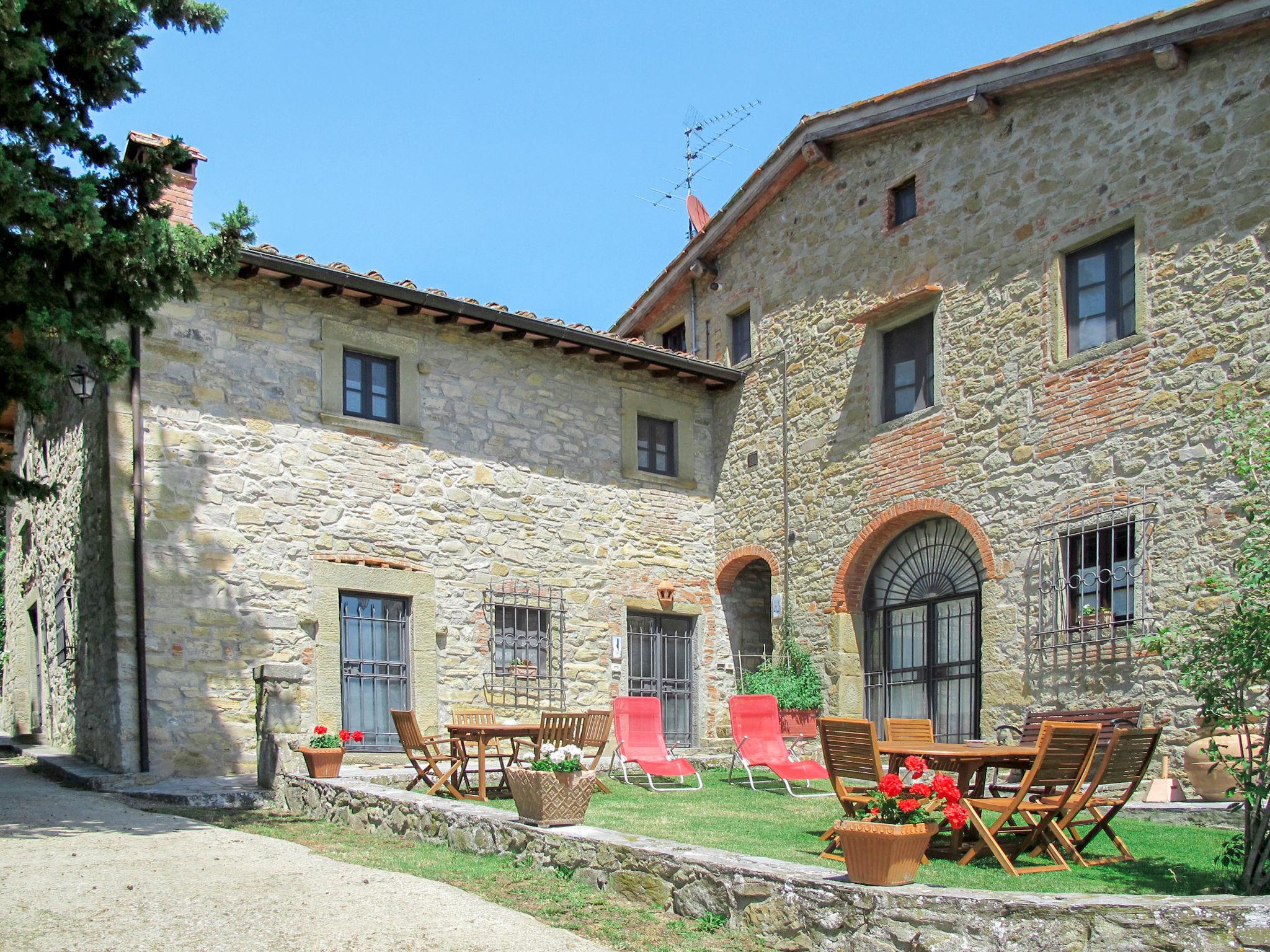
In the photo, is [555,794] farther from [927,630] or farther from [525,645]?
[927,630]

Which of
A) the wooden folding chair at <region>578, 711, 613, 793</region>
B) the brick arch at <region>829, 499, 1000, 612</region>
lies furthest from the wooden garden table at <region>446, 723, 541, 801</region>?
the brick arch at <region>829, 499, 1000, 612</region>

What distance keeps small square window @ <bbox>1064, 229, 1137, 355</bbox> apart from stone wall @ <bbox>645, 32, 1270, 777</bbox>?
16cm

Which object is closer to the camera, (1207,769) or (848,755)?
(848,755)

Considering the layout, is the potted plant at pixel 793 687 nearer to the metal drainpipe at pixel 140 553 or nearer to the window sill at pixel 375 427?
the window sill at pixel 375 427

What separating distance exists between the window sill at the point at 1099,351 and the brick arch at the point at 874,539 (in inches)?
63.7

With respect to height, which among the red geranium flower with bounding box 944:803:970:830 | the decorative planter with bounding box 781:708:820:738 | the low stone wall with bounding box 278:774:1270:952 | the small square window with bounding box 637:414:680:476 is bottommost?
the decorative planter with bounding box 781:708:820:738

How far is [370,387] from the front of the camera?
11.9 m

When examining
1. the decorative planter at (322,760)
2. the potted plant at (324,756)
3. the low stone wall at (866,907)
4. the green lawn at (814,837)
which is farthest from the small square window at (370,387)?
the low stone wall at (866,907)

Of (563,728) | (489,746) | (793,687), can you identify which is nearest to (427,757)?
(563,728)

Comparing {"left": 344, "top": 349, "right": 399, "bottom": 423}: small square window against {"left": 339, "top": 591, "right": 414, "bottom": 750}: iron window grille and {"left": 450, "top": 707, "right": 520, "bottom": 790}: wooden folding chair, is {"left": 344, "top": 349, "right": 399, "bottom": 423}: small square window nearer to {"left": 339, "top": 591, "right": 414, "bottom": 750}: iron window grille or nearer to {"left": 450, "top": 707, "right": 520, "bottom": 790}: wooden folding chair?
{"left": 339, "top": 591, "right": 414, "bottom": 750}: iron window grille

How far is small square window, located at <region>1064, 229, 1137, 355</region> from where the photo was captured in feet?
32.2

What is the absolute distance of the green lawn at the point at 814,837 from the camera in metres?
5.49

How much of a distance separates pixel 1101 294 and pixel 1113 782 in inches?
203

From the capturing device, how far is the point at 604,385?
13602mm
